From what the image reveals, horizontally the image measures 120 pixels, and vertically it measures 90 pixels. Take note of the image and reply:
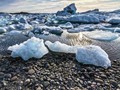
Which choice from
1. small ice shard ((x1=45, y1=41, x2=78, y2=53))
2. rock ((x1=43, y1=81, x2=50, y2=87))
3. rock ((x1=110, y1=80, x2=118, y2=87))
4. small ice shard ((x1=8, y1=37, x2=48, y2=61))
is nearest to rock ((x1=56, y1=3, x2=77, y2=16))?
small ice shard ((x1=45, y1=41, x2=78, y2=53))

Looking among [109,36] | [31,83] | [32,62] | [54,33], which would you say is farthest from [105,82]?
[54,33]

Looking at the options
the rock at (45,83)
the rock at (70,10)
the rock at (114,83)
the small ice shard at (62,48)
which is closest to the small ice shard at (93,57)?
the small ice shard at (62,48)

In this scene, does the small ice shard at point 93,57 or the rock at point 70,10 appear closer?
the small ice shard at point 93,57

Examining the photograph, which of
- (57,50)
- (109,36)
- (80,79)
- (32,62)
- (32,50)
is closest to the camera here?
(80,79)

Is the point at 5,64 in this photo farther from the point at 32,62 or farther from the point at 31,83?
the point at 31,83

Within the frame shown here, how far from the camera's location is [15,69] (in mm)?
5379

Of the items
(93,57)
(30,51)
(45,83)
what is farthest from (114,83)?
(30,51)

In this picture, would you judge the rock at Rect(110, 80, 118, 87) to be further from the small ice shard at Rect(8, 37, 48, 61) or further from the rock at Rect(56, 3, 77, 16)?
the rock at Rect(56, 3, 77, 16)

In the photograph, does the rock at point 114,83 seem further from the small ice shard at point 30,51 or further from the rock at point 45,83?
the small ice shard at point 30,51

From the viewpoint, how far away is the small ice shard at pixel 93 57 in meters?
5.70

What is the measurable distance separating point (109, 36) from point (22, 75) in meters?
5.91

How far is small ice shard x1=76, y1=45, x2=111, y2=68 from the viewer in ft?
18.7

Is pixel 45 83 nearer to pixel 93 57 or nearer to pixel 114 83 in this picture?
pixel 114 83

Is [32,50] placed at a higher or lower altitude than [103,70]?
higher
